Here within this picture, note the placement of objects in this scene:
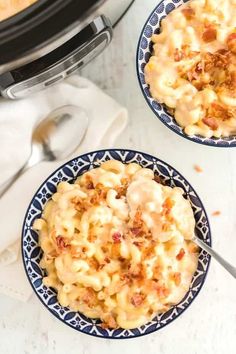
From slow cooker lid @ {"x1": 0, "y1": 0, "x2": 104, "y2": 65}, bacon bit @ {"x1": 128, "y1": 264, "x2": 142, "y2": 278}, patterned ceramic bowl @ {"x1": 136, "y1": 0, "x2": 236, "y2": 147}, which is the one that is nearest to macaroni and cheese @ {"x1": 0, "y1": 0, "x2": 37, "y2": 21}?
slow cooker lid @ {"x1": 0, "y1": 0, "x2": 104, "y2": 65}

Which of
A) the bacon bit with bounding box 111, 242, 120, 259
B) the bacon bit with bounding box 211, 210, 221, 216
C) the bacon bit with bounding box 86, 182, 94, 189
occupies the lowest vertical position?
the bacon bit with bounding box 211, 210, 221, 216

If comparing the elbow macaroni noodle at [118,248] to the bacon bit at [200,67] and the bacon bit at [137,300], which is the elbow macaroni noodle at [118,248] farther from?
the bacon bit at [200,67]

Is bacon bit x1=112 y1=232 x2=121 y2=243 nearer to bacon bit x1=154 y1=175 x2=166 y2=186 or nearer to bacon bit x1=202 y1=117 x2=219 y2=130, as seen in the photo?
bacon bit x1=154 y1=175 x2=166 y2=186

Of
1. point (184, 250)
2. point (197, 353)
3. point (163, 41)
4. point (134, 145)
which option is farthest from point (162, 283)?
point (163, 41)

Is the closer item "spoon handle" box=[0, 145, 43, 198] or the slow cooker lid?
the slow cooker lid

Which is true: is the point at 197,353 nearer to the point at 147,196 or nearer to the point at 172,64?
the point at 147,196

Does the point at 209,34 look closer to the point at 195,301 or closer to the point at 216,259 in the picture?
the point at 216,259

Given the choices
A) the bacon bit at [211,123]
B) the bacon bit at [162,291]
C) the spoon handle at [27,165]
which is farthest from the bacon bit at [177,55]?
the bacon bit at [162,291]
